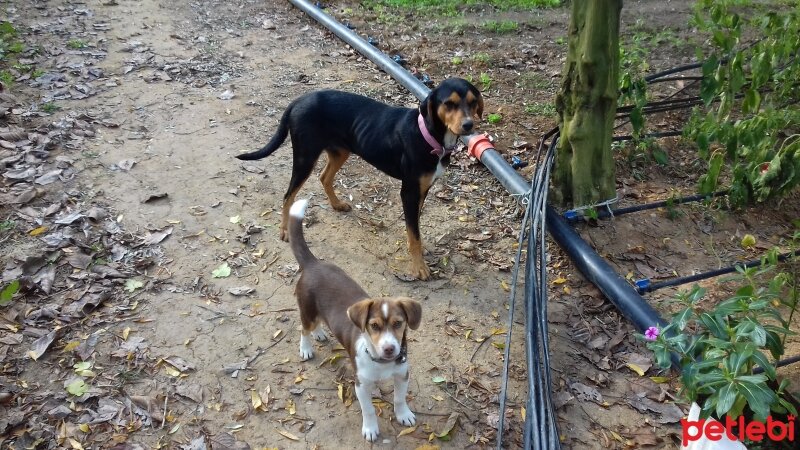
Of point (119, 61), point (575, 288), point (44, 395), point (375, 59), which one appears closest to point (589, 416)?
point (575, 288)

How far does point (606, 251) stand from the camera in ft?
15.5

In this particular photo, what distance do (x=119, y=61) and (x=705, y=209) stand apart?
6.88 metres

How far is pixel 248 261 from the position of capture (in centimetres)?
475

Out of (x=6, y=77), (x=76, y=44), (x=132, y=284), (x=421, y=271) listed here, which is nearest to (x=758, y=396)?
(x=421, y=271)

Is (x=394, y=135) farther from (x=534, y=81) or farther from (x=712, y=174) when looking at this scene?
(x=534, y=81)

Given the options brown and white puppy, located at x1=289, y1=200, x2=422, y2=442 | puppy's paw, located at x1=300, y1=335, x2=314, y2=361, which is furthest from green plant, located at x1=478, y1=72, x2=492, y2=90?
puppy's paw, located at x1=300, y1=335, x2=314, y2=361

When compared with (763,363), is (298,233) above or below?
below

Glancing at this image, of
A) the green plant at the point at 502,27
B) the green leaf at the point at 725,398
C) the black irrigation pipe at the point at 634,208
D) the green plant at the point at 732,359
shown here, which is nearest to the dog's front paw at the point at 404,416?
the green plant at the point at 732,359

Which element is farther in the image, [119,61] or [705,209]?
[119,61]

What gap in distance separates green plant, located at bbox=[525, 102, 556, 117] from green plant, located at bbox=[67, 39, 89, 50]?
5.73 metres

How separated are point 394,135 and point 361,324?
73.6 inches

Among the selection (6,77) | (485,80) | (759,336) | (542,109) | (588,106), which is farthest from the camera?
(485,80)

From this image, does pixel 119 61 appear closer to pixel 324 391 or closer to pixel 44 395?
pixel 44 395

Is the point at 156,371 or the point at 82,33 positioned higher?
the point at 82,33
